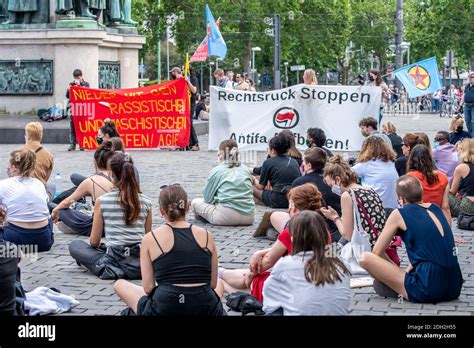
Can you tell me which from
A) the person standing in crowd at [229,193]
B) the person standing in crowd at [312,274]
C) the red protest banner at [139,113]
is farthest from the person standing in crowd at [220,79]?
the person standing in crowd at [312,274]

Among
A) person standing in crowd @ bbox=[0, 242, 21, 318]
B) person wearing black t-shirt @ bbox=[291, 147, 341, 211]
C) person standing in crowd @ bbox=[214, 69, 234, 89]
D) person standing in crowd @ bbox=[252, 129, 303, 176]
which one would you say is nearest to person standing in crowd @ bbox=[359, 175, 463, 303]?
person wearing black t-shirt @ bbox=[291, 147, 341, 211]

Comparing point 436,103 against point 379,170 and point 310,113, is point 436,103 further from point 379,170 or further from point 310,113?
point 379,170

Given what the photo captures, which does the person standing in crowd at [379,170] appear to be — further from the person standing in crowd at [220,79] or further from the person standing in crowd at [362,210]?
the person standing in crowd at [220,79]

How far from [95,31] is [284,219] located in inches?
674

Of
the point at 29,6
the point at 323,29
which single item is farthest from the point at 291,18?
the point at 29,6

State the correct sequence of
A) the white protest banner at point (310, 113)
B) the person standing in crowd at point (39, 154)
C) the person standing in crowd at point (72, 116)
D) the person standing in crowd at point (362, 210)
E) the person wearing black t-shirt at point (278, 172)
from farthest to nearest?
1. the person standing in crowd at point (72, 116)
2. the white protest banner at point (310, 113)
3. the person wearing black t-shirt at point (278, 172)
4. the person standing in crowd at point (39, 154)
5. the person standing in crowd at point (362, 210)

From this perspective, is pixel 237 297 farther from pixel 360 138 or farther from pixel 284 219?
pixel 360 138

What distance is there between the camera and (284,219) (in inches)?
414

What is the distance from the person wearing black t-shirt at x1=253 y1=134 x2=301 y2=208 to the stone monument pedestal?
13.3 m

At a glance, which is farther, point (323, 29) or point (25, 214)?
point (323, 29)

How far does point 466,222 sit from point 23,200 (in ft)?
17.6

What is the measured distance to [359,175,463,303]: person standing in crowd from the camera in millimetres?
8617

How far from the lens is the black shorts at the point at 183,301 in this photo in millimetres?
7289

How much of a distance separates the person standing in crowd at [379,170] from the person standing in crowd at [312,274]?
16.1 ft
